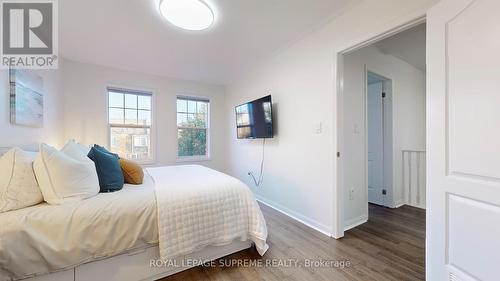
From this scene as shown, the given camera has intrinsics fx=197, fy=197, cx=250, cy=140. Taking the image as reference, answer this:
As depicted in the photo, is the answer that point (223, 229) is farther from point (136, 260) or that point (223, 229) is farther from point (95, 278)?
point (95, 278)

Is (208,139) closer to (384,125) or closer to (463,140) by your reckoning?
(384,125)

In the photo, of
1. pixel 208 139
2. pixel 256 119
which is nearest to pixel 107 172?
pixel 256 119

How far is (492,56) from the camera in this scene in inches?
38.1

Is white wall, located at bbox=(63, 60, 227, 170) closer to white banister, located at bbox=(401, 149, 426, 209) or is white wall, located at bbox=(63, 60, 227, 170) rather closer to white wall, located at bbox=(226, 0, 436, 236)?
white wall, located at bbox=(226, 0, 436, 236)

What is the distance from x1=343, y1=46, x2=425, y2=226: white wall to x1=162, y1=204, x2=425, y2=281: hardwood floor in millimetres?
392

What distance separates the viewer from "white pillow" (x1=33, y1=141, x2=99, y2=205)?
4.27 ft

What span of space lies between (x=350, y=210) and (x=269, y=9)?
8.01 feet

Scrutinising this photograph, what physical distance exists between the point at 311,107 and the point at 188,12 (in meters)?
1.63

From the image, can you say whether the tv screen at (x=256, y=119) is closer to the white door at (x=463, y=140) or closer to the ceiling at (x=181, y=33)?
the ceiling at (x=181, y=33)

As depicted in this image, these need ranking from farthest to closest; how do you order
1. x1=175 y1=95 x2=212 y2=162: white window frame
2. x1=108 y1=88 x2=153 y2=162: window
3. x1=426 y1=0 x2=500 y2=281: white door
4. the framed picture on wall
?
x1=175 y1=95 x2=212 y2=162: white window frame, x1=108 y1=88 x2=153 y2=162: window, the framed picture on wall, x1=426 y1=0 x2=500 y2=281: white door

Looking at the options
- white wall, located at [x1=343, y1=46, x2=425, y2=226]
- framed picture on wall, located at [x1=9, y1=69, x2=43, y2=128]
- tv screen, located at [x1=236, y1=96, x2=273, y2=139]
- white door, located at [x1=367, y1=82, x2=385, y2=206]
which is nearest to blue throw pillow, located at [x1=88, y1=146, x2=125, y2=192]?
framed picture on wall, located at [x1=9, y1=69, x2=43, y2=128]

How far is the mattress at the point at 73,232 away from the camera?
1086 millimetres

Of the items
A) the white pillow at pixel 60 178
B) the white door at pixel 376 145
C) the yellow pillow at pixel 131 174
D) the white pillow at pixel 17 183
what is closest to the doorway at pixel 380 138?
the white door at pixel 376 145

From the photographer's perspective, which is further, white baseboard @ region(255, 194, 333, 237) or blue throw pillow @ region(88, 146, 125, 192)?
white baseboard @ region(255, 194, 333, 237)
